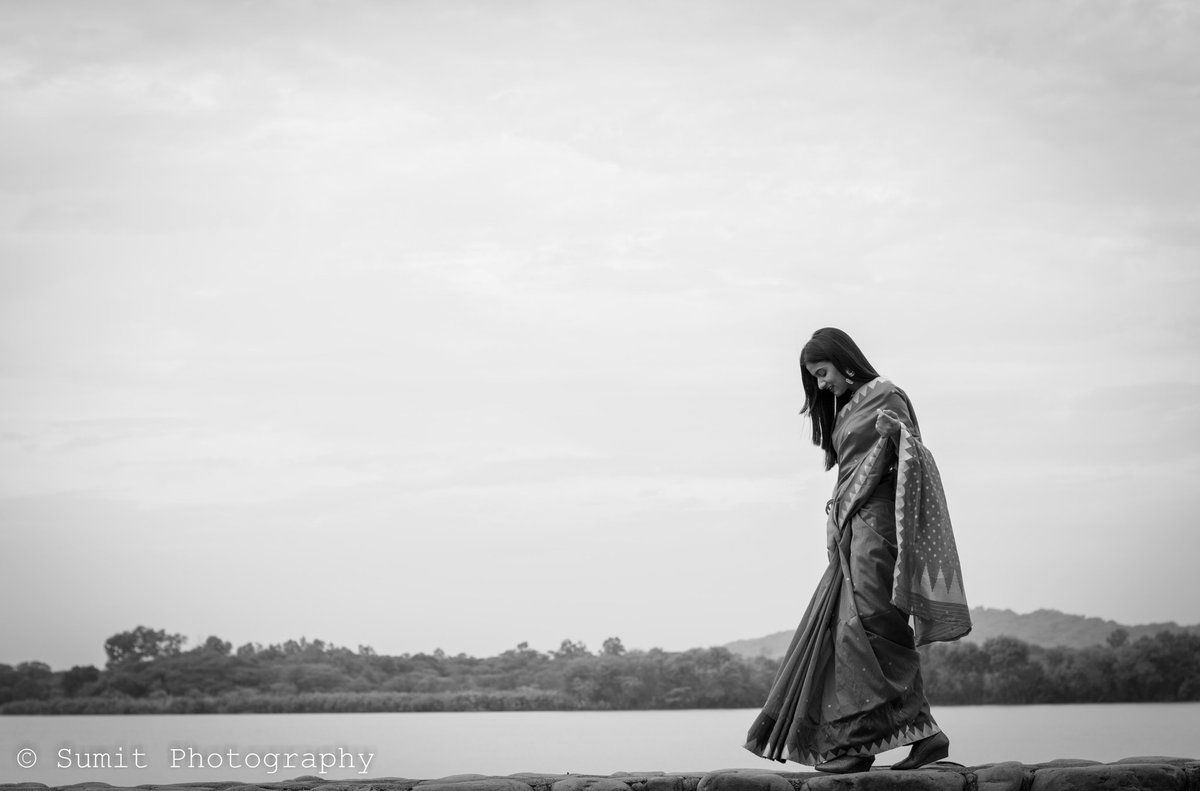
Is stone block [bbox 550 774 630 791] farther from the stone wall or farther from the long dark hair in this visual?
the long dark hair

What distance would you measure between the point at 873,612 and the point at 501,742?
21.9 metres

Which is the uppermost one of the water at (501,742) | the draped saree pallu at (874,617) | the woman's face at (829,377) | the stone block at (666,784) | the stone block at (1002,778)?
the woman's face at (829,377)

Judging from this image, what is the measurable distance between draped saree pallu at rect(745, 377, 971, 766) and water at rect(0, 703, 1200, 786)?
12.1 meters

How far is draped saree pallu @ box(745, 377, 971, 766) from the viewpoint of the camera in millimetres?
4715

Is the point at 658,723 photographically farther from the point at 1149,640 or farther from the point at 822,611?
the point at 822,611

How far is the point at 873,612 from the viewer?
4.82 meters

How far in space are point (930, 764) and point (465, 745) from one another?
20.8 meters

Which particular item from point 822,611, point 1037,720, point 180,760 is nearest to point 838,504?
point 822,611

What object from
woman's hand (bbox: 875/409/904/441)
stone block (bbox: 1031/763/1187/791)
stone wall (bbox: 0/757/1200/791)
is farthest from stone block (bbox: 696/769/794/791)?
woman's hand (bbox: 875/409/904/441)

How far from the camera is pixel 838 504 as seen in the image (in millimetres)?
5180

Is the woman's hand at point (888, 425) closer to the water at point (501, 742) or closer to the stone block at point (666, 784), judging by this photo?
the stone block at point (666, 784)

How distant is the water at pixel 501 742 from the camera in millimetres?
19516

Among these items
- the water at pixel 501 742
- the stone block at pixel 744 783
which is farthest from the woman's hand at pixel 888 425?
the water at pixel 501 742

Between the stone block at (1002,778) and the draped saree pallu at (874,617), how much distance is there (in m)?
0.34
